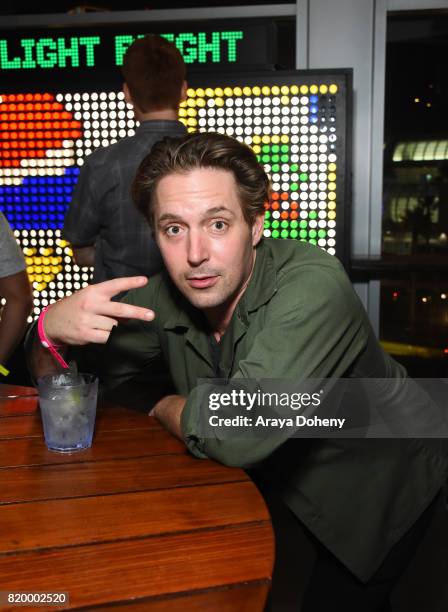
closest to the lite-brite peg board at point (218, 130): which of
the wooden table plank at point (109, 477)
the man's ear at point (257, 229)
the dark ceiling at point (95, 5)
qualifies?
the dark ceiling at point (95, 5)

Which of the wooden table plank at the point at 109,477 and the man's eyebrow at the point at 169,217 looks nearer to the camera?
the wooden table plank at the point at 109,477

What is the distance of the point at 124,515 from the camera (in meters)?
0.94

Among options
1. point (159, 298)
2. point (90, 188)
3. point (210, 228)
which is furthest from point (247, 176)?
point (90, 188)

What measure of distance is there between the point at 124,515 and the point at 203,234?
2.11 feet

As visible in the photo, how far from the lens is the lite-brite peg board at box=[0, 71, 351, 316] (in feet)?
9.01

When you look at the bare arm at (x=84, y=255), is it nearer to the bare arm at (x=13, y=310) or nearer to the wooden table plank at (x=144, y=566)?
the bare arm at (x=13, y=310)

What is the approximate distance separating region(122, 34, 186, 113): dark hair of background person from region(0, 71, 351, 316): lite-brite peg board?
401 mm

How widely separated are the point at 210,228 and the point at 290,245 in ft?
0.61

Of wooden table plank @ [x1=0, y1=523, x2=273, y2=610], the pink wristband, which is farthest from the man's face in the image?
wooden table plank @ [x1=0, y1=523, x2=273, y2=610]

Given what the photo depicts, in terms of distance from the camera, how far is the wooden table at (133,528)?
77 cm

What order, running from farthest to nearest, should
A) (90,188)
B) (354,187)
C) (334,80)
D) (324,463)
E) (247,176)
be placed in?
(354,187), (334,80), (90,188), (247,176), (324,463)

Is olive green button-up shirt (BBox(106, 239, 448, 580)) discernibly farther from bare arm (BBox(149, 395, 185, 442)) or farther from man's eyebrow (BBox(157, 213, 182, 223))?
man's eyebrow (BBox(157, 213, 182, 223))

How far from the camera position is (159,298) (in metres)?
1.60

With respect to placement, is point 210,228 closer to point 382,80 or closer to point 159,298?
point 159,298
